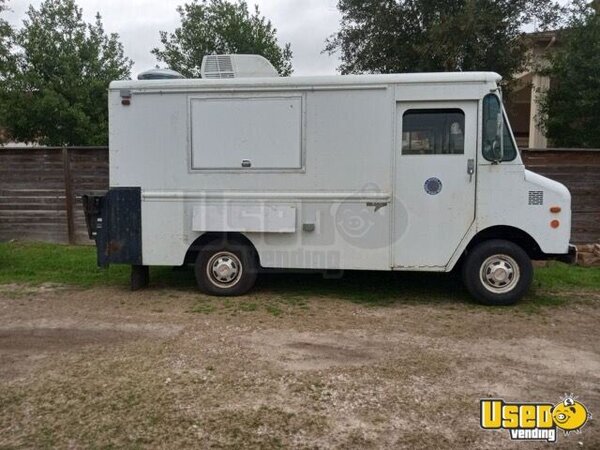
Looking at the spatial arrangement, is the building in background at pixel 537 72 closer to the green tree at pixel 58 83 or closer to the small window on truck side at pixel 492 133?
the small window on truck side at pixel 492 133

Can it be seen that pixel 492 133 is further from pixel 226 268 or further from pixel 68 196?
pixel 68 196

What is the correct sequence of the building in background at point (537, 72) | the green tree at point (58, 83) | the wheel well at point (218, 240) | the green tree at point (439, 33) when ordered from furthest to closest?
the green tree at point (58, 83)
the building in background at point (537, 72)
the green tree at point (439, 33)
the wheel well at point (218, 240)

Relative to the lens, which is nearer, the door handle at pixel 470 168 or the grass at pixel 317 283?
the door handle at pixel 470 168

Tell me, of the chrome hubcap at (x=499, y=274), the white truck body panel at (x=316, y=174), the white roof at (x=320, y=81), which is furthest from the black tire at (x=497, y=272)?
the white roof at (x=320, y=81)

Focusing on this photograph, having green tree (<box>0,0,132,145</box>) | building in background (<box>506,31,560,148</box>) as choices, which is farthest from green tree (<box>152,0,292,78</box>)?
building in background (<box>506,31,560,148</box>)

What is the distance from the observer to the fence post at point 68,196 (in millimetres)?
11164

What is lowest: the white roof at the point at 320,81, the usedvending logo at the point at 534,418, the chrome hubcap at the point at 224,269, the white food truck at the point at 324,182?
the usedvending logo at the point at 534,418

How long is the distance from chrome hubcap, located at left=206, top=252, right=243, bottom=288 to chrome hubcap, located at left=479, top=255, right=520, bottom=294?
3.12 m

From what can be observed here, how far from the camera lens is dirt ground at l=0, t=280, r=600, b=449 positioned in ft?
11.9

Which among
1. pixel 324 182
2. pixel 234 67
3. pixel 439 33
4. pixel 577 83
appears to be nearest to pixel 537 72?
pixel 577 83

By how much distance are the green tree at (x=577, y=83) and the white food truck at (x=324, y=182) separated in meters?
7.30

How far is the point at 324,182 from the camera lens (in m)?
6.82

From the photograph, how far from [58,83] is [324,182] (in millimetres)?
15056

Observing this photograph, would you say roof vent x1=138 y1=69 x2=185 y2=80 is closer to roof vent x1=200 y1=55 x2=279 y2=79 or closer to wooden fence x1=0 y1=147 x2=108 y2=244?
roof vent x1=200 y1=55 x2=279 y2=79
